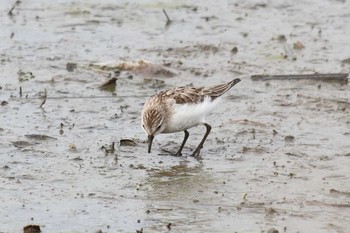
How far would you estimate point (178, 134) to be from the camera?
12.0 m

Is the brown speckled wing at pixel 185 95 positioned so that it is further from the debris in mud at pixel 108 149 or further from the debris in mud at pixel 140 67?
the debris in mud at pixel 140 67

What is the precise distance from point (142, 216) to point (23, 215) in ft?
3.11

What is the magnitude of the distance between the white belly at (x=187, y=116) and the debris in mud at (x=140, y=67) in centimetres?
247

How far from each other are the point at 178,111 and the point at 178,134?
3.37ft

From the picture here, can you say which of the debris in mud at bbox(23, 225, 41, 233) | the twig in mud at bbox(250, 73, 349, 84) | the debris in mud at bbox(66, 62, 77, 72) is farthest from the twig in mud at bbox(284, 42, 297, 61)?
the debris in mud at bbox(23, 225, 41, 233)

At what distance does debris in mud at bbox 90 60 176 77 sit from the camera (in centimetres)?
1370

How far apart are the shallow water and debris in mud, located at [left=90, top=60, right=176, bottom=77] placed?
0.04 m

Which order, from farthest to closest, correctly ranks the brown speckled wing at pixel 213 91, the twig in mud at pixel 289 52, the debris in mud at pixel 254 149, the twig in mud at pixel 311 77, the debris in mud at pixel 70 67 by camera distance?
the twig in mud at pixel 289 52, the debris in mud at pixel 70 67, the twig in mud at pixel 311 77, the brown speckled wing at pixel 213 91, the debris in mud at pixel 254 149

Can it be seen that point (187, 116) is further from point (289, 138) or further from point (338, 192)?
point (338, 192)

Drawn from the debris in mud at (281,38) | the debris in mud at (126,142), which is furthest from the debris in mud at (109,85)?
the debris in mud at (281,38)

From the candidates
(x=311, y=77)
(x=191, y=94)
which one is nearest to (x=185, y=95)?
(x=191, y=94)

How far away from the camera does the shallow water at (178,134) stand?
9.30 m

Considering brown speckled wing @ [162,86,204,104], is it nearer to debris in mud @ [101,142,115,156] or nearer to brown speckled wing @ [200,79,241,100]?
brown speckled wing @ [200,79,241,100]

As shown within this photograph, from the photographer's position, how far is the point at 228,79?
13758 millimetres
